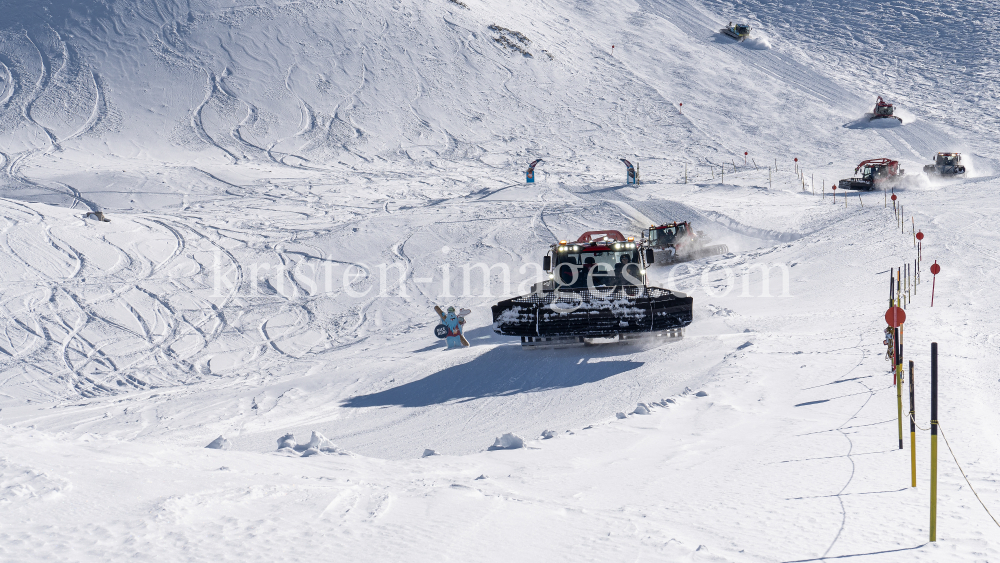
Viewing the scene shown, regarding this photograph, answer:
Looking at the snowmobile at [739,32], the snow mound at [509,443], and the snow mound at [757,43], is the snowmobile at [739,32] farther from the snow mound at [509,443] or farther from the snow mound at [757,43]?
the snow mound at [509,443]

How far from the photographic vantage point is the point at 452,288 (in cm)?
1962

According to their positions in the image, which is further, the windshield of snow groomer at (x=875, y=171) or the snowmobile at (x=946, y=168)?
the snowmobile at (x=946, y=168)

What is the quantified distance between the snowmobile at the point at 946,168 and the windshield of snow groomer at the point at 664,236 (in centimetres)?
1620

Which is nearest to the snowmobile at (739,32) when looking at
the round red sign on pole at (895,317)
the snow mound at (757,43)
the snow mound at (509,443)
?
the snow mound at (757,43)

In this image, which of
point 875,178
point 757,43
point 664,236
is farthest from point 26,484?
point 757,43

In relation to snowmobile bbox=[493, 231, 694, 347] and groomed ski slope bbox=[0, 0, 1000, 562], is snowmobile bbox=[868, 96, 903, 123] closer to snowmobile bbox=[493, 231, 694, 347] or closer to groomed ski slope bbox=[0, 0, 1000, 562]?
groomed ski slope bbox=[0, 0, 1000, 562]

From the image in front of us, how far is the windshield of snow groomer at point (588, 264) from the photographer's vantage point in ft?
45.2

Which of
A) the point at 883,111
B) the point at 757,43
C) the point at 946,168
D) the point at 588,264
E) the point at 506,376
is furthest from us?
the point at 757,43

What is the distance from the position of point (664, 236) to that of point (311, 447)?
621 inches

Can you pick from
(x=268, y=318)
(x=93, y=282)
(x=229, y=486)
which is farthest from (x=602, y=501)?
(x=93, y=282)

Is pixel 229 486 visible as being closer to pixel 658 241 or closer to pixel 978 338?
pixel 978 338

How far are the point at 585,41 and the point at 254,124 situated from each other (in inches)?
903

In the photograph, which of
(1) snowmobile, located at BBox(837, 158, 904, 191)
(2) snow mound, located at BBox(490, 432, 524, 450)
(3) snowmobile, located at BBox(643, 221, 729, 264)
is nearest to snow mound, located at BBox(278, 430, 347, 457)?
(2) snow mound, located at BBox(490, 432, 524, 450)

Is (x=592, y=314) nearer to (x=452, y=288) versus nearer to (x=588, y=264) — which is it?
(x=588, y=264)
